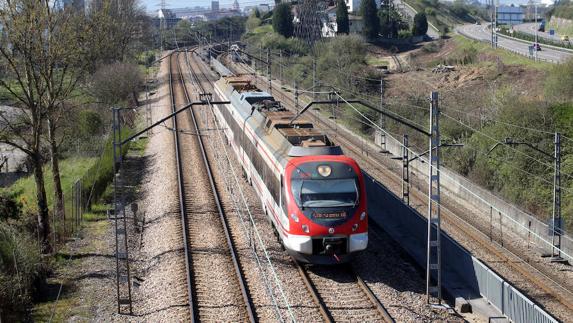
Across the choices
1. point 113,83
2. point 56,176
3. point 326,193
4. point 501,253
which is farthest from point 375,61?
point 326,193

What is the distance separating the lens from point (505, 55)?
69.4 meters

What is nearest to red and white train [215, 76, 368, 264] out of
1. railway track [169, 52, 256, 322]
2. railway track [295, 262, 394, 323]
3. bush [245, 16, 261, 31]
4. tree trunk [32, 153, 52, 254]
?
railway track [295, 262, 394, 323]

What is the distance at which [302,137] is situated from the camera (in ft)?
67.8

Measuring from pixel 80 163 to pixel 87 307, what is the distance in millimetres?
24002

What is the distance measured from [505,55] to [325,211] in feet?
185

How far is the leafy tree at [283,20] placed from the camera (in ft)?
338

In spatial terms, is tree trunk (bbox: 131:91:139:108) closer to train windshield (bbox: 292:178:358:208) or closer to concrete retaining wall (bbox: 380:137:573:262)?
concrete retaining wall (bbox: 380:137:573:262)

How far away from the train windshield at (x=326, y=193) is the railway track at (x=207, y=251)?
104 inches

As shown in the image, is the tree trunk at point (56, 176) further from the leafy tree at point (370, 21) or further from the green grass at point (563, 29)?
the green grass at point (563, 29)


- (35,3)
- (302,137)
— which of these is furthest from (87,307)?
(35,3)

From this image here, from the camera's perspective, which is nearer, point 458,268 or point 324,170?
point 324,170

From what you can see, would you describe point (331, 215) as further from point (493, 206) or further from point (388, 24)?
point (388, 24)

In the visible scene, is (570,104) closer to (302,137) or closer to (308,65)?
(302,137)

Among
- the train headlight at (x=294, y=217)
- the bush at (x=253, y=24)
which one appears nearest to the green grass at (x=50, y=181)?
the train headlight at (x=294, y=217)
